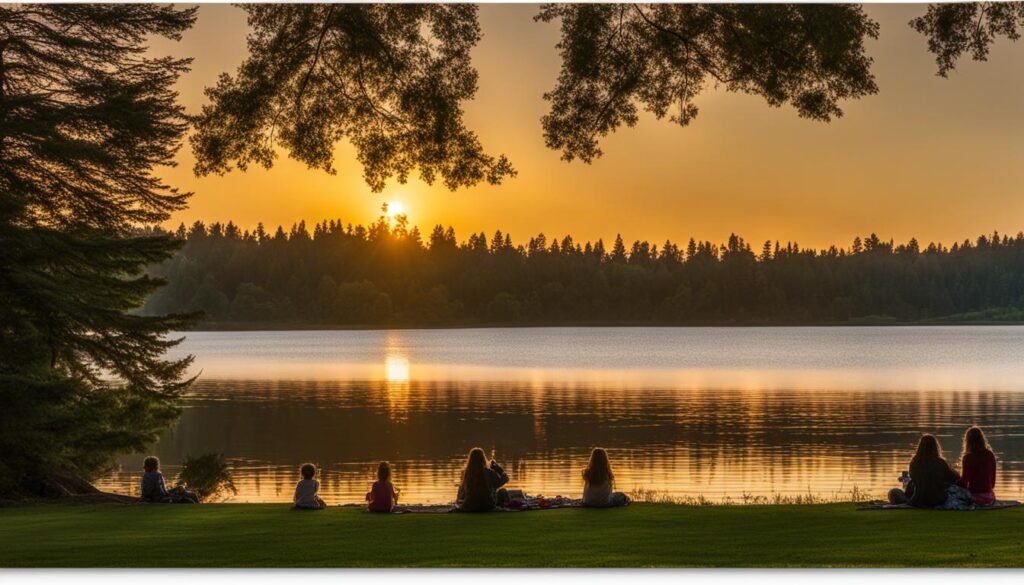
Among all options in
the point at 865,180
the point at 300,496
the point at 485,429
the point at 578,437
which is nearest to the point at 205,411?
the point at 485,429

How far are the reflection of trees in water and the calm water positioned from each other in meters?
0.08

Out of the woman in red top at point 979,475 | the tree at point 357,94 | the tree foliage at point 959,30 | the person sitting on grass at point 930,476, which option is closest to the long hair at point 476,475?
the tree at point 357,94

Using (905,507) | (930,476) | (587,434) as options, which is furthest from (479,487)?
(587,434)

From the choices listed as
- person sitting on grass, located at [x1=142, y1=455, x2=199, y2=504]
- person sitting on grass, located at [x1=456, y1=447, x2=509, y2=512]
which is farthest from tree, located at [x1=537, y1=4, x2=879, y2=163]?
person sitting on grass, located at [x1=142, y1=455, x2=199, y2=504]

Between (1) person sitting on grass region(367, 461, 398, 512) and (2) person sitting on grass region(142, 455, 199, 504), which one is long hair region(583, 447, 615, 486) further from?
(2) person sitting on grass region(142, 455, 199, 504)

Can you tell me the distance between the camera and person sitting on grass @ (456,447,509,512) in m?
16.5

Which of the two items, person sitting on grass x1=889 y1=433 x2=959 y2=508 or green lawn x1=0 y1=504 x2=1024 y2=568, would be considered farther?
person sitting on grass x1=889 y1=433 x2=959 y2=508

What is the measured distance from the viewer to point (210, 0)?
16.2 metres

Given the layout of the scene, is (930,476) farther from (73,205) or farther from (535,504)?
(73,205)

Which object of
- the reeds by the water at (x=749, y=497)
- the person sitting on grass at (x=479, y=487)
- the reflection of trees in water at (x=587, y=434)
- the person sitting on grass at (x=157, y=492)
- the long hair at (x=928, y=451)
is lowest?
the reeds by the water at (x=749, y=497)

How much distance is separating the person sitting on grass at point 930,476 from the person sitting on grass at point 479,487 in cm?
549

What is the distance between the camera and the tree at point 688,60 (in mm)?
15789

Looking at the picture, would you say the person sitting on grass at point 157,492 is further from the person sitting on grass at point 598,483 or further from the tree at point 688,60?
the tree at point 688,60

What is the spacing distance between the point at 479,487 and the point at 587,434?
25.6 m
